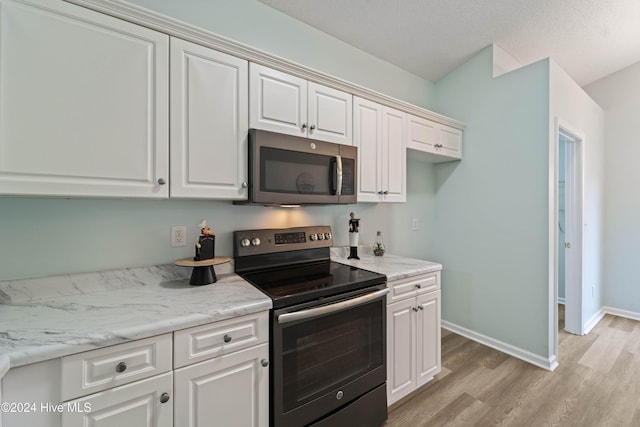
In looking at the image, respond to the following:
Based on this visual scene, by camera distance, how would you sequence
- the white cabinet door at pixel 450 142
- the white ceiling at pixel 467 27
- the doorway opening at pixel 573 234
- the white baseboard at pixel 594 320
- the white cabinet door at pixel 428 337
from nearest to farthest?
1. the white cabinet door at pixel 428 337
2. the white ceiling at pixel 467 27
3. the white cabinet door at pixel 450 142
4. the doorway opening at pixel 573 234
5. the white baseboard at pixel 594 320

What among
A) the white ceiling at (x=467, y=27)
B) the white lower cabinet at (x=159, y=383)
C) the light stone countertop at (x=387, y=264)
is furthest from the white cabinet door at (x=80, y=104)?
the light stone countertop at (x=387, y=264)

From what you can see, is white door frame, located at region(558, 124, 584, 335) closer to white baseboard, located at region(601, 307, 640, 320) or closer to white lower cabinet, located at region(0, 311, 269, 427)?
white baseboard, located at region(601, 307, 640, 320)

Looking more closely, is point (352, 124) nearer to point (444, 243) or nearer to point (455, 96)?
point (455, 96)

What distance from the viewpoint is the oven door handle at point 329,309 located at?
1.31 meters

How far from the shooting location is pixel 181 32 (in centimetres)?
136

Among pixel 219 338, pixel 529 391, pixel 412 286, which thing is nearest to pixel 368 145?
pixel 412 286

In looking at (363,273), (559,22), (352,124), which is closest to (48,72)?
(352,124)

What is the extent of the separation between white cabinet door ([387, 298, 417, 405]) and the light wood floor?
0.14 meters

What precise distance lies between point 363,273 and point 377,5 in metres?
2.01

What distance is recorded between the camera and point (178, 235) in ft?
5.48

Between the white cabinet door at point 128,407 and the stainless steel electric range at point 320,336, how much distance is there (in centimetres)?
44

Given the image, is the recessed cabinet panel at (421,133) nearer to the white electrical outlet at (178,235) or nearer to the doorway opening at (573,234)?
the doorway opening at (573,234)

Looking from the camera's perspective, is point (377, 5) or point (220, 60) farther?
point (377, 5)

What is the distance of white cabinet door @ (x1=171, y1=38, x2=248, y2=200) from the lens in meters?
1.37
